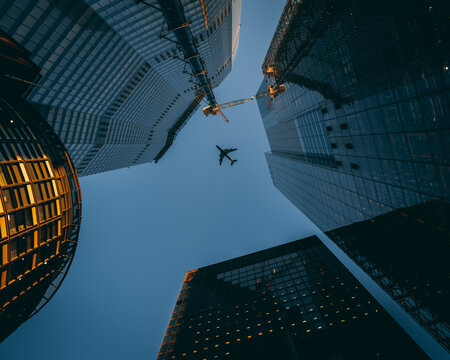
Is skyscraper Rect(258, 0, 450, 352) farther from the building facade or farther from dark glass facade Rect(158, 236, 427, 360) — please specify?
the building facade

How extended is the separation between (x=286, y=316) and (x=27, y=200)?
45.3 m

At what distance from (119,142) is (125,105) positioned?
21.8 metres

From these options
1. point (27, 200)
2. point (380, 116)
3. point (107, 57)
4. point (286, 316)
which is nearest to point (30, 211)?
point (27, 200)

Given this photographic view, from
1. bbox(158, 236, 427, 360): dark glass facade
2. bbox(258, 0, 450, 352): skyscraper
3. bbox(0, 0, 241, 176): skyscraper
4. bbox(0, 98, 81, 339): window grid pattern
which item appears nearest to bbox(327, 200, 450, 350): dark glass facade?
bbox(258, 0, 450, 352): skyscraper

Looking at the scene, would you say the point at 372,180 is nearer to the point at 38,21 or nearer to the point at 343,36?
the point at 343,36

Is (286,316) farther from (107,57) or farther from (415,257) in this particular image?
(107,57)

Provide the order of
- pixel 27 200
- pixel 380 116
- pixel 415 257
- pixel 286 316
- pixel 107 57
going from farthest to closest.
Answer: pixel 107 57 < pixel 286 316 < pixel 27 200 < pixel 415 257 < pixel 380 116

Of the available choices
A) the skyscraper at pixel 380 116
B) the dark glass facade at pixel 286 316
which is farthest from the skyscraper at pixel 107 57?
the dark glass facade at pixel 286 316

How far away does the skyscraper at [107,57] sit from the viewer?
41.9m

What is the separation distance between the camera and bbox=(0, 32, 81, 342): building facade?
760 inches

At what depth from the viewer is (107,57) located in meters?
64.2

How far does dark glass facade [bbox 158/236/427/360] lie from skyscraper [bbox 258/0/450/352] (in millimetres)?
18243

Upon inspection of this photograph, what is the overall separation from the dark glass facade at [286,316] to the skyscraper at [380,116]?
1824 centimetres

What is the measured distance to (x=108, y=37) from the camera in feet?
194
